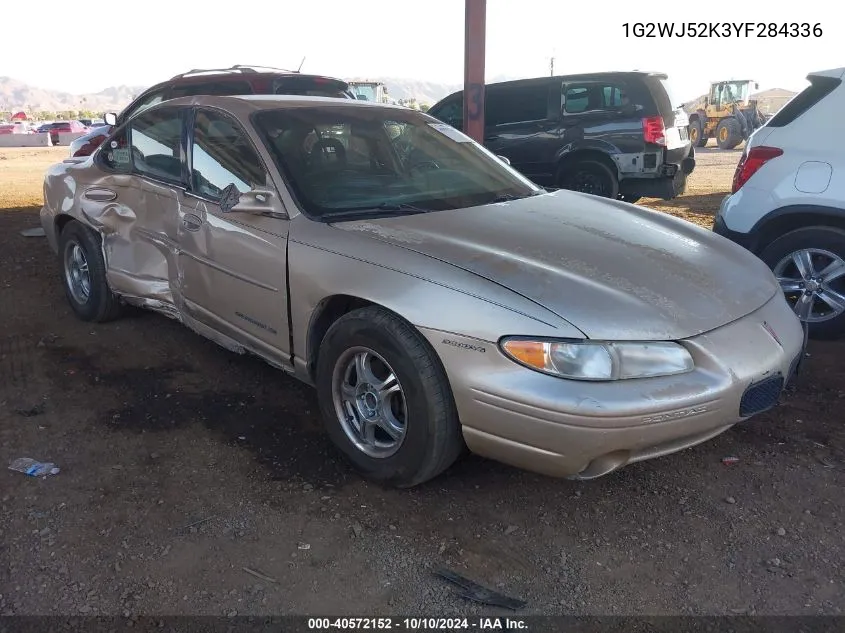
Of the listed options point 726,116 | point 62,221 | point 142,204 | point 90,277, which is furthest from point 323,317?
point 726,116

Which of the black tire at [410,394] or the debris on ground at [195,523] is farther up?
the black tire at [410,394]

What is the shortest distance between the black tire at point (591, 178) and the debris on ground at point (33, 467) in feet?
23.9

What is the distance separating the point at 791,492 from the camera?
297 centimetres

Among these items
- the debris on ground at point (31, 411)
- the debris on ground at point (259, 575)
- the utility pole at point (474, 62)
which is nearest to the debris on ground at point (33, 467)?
the debris on ground at point (31, 411)

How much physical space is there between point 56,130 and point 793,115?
42.6m

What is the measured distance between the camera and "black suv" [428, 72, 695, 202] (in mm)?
8930

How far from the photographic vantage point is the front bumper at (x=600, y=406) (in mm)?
2404

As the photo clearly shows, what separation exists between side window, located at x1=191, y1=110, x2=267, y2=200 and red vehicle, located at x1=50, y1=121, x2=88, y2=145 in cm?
4027

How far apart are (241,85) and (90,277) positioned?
405cm

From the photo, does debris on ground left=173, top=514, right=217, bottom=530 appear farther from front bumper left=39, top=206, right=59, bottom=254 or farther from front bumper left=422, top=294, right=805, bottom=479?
front bumper left=39, top=206, right=59, bottom=254

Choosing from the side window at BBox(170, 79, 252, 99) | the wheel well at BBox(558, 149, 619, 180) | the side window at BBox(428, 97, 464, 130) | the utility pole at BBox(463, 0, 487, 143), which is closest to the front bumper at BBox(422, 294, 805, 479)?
the utility pole at BBox(463, 0, 487, 143)

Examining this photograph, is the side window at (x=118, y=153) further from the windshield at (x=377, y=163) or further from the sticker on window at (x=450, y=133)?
Result: the sticker on window at (x=450, y=133)

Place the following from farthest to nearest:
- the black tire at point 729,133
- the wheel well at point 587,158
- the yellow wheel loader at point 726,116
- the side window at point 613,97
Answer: the yellow wheel loader at point 726,116 < the black tire at point 729,133 < the wheel well at point 587,158 < the side window at point 613,97

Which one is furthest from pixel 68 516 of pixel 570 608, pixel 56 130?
pixel 56 130
